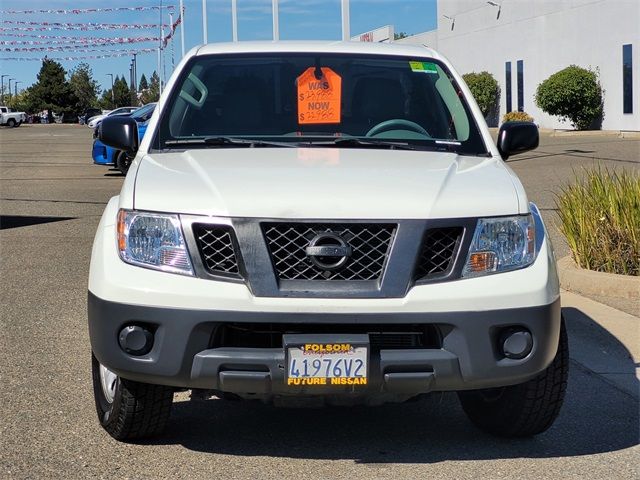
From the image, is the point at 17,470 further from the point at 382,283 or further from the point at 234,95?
the point at 234,95

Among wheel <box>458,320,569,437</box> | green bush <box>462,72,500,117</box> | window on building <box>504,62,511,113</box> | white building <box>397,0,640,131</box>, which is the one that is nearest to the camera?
wheel <box>458,320,569,437</box>

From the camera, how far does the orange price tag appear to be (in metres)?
5.55

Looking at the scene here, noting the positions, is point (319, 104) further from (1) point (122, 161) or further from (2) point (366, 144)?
(1) point (122, 161)

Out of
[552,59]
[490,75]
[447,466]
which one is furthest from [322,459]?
[490,75]

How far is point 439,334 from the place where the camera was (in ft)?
13.5

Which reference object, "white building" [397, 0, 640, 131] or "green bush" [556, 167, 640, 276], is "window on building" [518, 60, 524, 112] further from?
"green bush" [556, 167, 640, 276]

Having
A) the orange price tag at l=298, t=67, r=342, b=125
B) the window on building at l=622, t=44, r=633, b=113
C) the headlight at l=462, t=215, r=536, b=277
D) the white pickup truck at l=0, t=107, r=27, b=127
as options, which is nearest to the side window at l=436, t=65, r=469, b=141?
the orange price tag at l=298, t=67, r=342, b=125

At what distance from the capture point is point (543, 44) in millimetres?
44469

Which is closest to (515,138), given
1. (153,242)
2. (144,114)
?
(153,242)

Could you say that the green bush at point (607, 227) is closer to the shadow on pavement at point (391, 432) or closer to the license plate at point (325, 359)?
the shadow on pavement at point (391, 432)

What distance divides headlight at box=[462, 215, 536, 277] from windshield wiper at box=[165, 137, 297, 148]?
134cm

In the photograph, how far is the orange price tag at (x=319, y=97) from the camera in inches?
219

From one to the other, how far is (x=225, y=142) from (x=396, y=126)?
97cm

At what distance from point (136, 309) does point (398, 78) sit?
2428 mm
